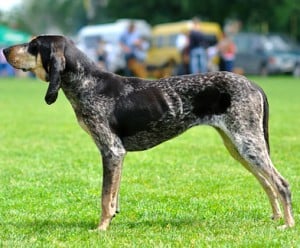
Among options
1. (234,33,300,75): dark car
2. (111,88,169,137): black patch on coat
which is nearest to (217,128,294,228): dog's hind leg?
(111,88,169,137): black patch on coat

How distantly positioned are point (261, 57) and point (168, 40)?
5511mm

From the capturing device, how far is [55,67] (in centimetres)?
663

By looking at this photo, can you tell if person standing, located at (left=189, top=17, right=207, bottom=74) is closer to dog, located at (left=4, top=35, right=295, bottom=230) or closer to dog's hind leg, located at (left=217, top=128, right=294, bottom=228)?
dog, located at (left=4, top=35, right=295, bottom=230)

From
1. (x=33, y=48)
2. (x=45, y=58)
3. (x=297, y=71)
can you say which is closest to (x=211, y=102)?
(x=45, y=58)

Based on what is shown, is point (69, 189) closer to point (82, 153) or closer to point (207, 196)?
point (207, 196)

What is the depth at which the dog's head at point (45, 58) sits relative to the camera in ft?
21.8

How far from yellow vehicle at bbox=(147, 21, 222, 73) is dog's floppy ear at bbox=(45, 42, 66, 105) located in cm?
3418

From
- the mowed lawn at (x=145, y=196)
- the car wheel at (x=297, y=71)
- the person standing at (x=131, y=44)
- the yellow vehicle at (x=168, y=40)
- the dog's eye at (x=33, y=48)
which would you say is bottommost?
the car wheel at (x=297, y=71)

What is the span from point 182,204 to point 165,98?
1362 mm

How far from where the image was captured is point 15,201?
775cm

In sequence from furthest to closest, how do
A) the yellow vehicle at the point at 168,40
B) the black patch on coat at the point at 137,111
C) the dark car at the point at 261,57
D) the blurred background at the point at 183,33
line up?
the dark car at the point at 261,57 → the yellow vehicle at the point at 168,40 → the blurred background at the point at 183,33 → the black patch on coat at the point at 137,111

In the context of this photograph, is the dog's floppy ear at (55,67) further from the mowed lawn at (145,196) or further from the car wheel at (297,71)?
the car wheel at (297,71)

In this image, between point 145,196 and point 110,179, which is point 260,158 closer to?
point 110,179

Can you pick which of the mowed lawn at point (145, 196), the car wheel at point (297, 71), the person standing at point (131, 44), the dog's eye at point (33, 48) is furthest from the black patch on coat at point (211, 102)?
the car wheel at point (297, 71)
